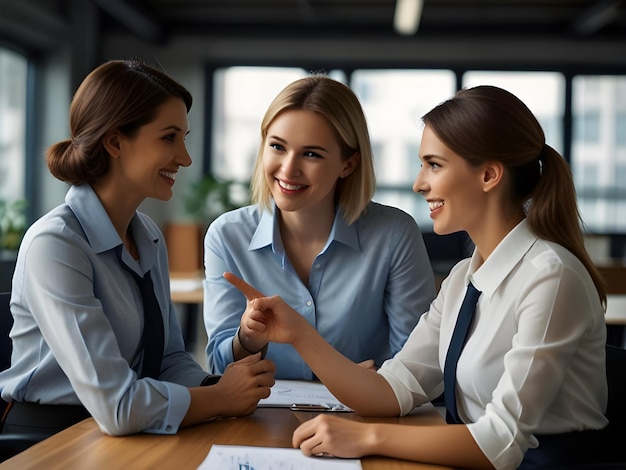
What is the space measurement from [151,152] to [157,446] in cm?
70

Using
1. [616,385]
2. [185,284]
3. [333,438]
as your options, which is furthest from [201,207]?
[333,438]

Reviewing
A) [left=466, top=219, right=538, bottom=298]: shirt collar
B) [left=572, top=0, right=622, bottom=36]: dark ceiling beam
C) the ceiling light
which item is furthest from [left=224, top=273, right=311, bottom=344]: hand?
[left=572, top=0, right=622, bottom=36]: dark ceiling beam

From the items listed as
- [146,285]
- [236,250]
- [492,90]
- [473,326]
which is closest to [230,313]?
[236,250]

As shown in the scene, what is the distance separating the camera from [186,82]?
998 cm

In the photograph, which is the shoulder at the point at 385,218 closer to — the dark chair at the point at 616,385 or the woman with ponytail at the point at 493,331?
the woman with ponytail at the point at 493,331

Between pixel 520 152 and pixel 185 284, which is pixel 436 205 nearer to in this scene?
pixel 520 152

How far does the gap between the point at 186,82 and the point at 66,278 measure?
871 cm

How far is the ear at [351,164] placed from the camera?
7.53 ft

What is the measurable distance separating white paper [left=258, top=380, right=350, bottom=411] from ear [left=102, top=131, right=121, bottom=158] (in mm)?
648

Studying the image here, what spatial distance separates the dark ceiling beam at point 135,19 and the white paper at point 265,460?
7.01m

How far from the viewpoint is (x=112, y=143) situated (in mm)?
1800

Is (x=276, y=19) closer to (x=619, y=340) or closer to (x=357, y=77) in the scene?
(x=357, y=77)

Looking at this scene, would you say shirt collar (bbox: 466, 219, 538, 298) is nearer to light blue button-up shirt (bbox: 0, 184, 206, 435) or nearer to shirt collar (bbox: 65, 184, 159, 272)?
light blue button-up shirt (bbox: 0, 184, 206, 435)

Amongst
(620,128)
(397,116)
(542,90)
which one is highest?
(542,90)
